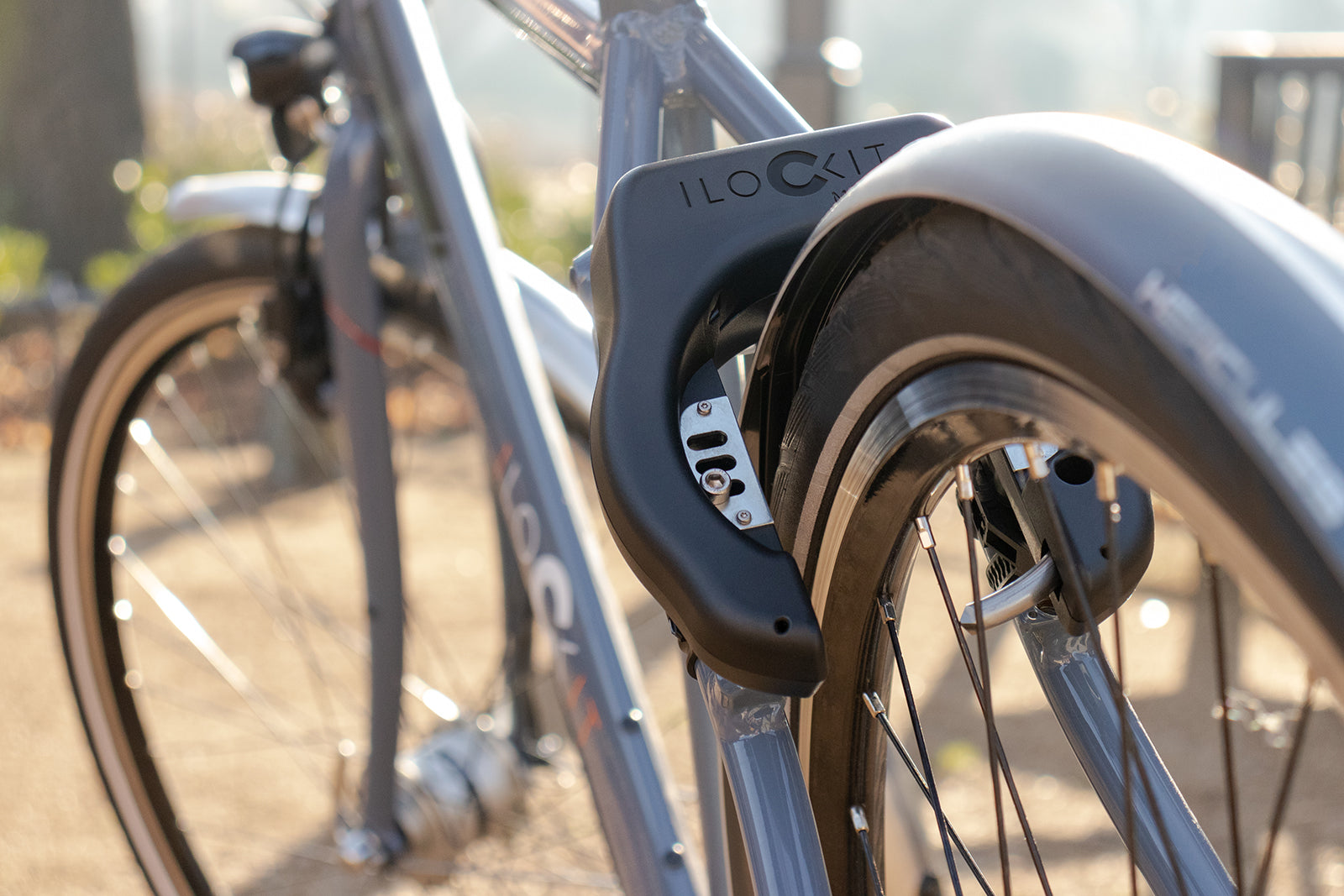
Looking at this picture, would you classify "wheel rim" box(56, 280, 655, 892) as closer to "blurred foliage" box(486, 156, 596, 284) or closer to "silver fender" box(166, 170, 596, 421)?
"silver fender" box(166, 170, 596, 421)

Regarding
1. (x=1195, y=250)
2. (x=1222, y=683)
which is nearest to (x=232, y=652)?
(x=1222, y=683)

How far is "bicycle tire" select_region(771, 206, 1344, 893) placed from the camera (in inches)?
15.4

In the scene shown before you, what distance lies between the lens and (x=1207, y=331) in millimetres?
384

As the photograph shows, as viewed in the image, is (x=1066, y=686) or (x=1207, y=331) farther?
(x=1066, y=686)

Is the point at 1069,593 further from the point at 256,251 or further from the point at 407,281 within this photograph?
the point at 256,251

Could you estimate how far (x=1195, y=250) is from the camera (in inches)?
15.7

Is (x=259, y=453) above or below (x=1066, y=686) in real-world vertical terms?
above

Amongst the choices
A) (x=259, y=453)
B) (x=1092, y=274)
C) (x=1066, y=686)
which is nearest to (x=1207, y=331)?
(x=1092, y=274)

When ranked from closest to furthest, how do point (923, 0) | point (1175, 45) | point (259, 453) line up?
point (259, 453), point (1175, 45), point (923, 0)

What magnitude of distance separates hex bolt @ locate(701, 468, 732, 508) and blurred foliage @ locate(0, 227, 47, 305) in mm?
4979

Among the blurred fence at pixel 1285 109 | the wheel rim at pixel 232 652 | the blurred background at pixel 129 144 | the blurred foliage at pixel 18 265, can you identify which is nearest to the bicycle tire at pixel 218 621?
the wheel rim at pixel 232 652

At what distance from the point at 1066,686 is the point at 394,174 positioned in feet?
2.58

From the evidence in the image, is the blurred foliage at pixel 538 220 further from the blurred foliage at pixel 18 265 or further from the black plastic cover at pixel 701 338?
the black plastic cover at pixel 701 338

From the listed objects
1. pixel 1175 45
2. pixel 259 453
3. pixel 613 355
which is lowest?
pixel 613 355
